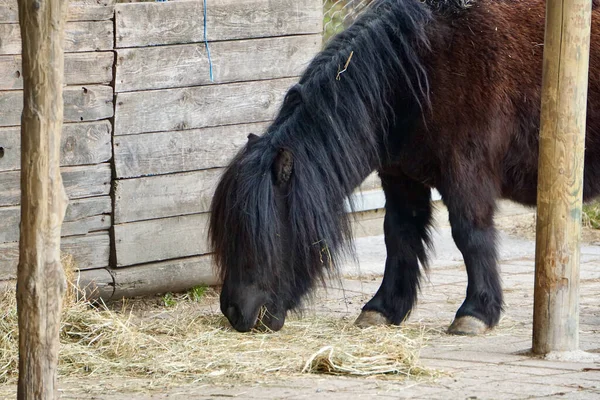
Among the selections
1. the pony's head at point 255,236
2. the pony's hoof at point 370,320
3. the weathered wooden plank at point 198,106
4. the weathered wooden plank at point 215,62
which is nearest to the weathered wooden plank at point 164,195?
the weathered wooden plank at point 198,106

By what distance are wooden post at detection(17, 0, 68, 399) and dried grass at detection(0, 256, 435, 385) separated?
1.00 meters

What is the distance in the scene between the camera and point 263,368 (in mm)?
4082

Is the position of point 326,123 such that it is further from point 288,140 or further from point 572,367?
point 572,367

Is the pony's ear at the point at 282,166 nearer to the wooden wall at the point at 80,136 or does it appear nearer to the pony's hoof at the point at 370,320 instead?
the pony's hoof at the point at 370,320

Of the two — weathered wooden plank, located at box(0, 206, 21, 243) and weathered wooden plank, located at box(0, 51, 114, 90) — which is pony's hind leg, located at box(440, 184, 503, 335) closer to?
weathered wooden plank, located at box(0, 51, 114, 90)

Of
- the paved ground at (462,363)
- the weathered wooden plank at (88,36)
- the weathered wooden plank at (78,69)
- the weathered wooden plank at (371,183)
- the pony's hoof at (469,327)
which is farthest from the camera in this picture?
the weathered wooden plank at (371,183)

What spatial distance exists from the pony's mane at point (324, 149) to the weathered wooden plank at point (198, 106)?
113cm

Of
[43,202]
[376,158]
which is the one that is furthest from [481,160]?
[43,202]

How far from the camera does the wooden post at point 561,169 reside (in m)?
4.18

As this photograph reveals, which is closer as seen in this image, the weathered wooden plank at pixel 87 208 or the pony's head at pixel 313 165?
the pony's head at pixel 313 165

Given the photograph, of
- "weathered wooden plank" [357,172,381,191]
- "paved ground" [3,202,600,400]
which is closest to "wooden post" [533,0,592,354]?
"paved ground" [3,202,600,400]

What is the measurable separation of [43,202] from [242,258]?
1771mm

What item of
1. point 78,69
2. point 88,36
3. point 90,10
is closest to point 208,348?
point 78,69

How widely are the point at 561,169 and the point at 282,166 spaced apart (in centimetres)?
129
